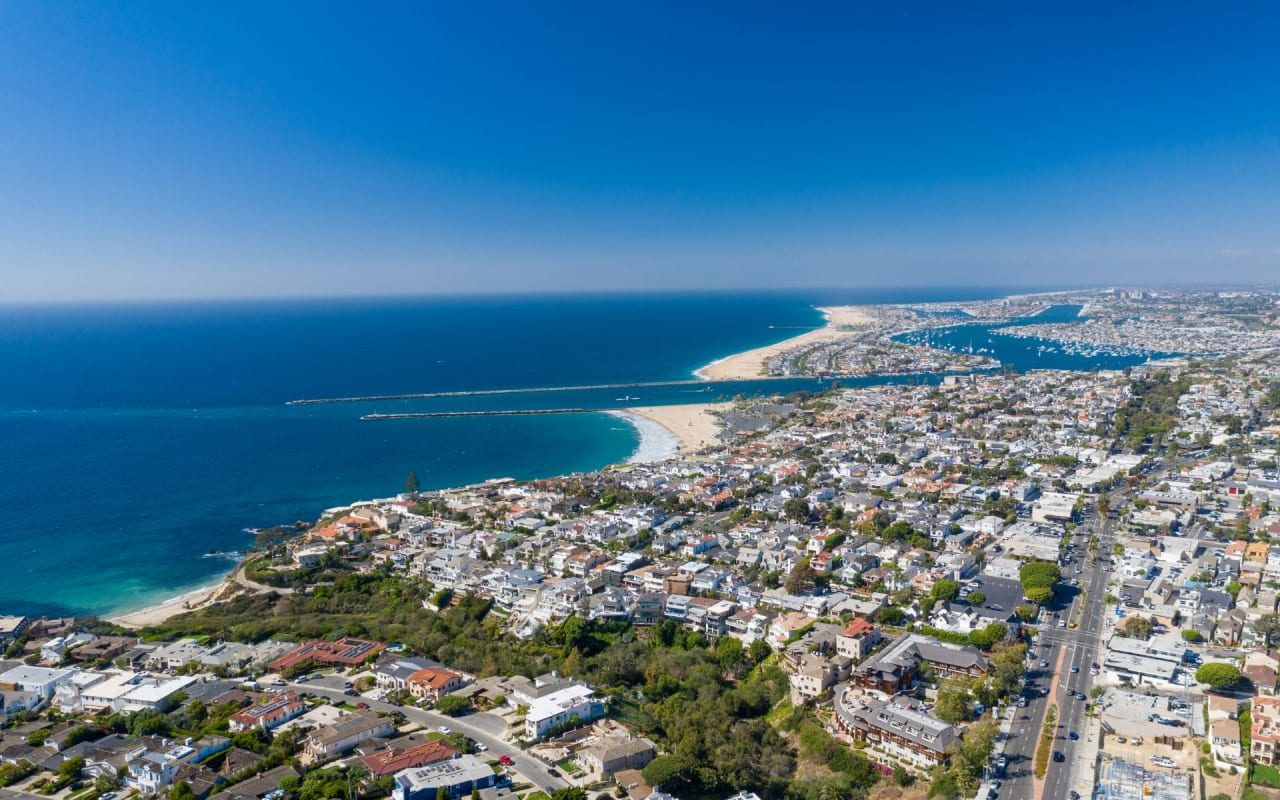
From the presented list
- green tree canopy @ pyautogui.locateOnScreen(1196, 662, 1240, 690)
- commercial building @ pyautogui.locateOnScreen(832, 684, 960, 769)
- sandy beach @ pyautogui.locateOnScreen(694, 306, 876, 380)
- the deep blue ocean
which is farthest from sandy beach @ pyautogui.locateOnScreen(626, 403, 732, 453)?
green tree canopy @ pyautogui.locateOnScreen(1196, 662, 1240, 690)

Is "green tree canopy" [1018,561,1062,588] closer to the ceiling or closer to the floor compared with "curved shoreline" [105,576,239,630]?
closer to the ceiling

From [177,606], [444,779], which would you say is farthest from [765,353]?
[444,779]

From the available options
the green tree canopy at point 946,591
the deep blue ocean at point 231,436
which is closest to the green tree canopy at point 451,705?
the green tree canopy at point 946,591

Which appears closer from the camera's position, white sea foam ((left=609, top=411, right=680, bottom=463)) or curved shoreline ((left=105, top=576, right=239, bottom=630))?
curved shoreline ((left=105, top=576, right=239, bottom=630))

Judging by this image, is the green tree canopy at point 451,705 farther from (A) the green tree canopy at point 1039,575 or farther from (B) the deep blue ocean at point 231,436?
(A) the green tree canopy at point 1039,575

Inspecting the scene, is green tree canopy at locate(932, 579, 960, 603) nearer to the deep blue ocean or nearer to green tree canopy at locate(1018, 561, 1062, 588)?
green tree canopy at locate(1018, 561, 1062, 588)

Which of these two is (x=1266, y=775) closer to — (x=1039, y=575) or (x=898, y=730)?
(x=898, y=730)

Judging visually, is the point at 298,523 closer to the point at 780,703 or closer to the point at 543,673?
the point at 543,673

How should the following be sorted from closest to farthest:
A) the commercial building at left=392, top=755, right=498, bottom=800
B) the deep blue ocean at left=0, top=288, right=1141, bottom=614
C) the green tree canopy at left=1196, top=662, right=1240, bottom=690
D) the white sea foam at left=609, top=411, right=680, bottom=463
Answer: the commercial building at left=392, top=755, right=498, bottom=800 → the green tree canopy at left=1196, top=662, right=1240, bottom=690 → the deep blue ocean at left=0, top=288, right=1141, bottom=614 → the white sea foam at left=609, top=411, right=680, bottom=463
